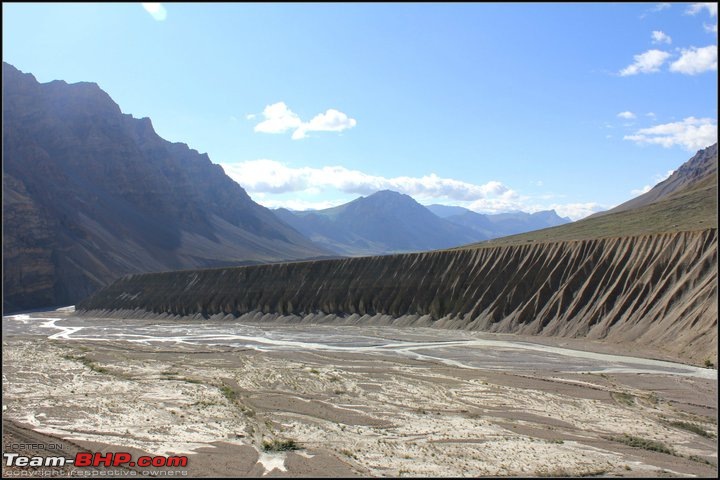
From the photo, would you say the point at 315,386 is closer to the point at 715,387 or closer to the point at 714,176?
the point at 715,387

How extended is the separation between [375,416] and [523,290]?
36990mm

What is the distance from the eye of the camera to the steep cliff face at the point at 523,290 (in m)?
42.7

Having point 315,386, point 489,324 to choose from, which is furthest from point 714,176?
point 315,386

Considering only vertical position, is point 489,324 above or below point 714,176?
below

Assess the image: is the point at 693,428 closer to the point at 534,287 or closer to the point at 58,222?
the point at 534,287

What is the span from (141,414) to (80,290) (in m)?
116

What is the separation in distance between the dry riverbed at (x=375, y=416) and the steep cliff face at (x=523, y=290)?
11.8 metres

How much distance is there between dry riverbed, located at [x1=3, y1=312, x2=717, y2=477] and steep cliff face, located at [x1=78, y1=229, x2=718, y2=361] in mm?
11773

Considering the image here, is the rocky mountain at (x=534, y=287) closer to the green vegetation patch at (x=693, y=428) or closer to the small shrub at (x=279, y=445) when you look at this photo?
the green vegetation patch at (x=693, y=428)

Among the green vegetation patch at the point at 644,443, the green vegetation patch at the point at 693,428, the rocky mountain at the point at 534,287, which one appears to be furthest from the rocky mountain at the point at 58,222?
the green vegetation patch at the point at 693,428

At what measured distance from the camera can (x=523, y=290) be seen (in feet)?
189

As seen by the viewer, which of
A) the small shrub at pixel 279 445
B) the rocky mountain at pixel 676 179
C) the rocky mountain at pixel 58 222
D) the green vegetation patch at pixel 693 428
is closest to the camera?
the small shrub at pixel 279 445

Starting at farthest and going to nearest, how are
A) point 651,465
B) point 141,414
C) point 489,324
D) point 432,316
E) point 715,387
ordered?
point 432,316 → point 489,324 → point 715,387 → point 141,414 → point 651,465

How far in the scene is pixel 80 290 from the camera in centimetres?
12825
